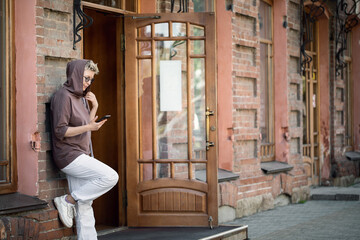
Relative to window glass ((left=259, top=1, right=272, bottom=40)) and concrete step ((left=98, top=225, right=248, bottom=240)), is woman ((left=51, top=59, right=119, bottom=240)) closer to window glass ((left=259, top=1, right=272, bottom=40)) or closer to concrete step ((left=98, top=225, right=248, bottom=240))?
concrete step ((left=98, top=225, right=248, bottom=240))

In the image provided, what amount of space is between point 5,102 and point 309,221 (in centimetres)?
514

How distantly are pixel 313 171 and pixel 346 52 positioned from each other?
11.6 feet

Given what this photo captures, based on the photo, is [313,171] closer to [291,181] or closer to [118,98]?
[291,181]

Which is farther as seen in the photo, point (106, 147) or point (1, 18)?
point (106, 147)

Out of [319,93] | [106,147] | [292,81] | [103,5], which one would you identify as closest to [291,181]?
[292,81]

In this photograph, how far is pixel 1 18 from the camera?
6145 mm

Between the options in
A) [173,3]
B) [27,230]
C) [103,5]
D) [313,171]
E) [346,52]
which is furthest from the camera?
[346,52]

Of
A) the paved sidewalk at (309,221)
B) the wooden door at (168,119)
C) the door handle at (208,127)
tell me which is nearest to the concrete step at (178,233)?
the wooden door at (168,119)

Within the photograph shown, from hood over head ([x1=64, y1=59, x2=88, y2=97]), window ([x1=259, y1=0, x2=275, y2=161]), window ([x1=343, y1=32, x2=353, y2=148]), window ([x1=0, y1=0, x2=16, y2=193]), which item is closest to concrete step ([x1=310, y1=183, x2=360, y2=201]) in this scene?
window ([x1=259, y1=0, x2=275, y2=161])

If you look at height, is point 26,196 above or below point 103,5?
below

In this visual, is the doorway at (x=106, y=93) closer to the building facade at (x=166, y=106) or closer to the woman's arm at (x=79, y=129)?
the building facade at (x=166, y=106)

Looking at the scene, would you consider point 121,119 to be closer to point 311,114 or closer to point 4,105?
point 4,105

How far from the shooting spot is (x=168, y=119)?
8078mm

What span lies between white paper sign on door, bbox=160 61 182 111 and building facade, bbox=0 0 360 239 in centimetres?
1
